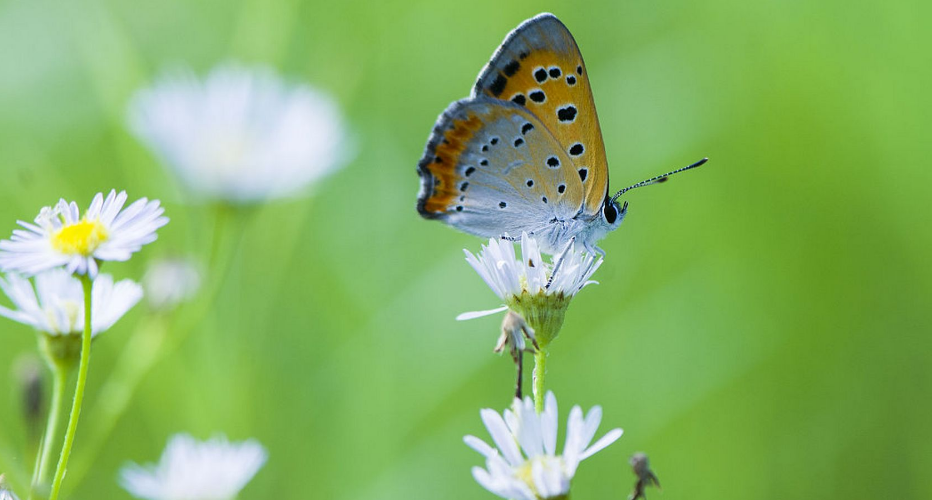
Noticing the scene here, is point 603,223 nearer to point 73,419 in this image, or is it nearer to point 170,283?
point 170,283

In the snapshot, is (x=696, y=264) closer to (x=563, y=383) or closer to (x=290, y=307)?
(x=563, y=383)

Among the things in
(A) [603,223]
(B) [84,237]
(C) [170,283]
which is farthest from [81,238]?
(A) [603,223]

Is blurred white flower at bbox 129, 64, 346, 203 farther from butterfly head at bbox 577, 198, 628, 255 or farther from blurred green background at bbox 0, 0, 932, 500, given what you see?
butterfly head at bbox 577, 198, 628, 255

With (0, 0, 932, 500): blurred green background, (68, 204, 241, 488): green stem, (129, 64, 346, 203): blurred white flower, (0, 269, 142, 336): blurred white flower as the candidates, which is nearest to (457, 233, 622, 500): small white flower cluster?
(0, 269, 142, 336): blurred white flower

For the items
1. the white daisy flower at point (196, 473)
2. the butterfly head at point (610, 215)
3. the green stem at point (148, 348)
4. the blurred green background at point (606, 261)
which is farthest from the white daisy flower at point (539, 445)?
the blurred green background at point (606, 261)

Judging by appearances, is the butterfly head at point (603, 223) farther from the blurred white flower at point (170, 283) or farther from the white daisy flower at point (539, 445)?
the white daisy flower at point (539, 445)

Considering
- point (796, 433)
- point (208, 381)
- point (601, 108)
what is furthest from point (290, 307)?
point (796, 433)
